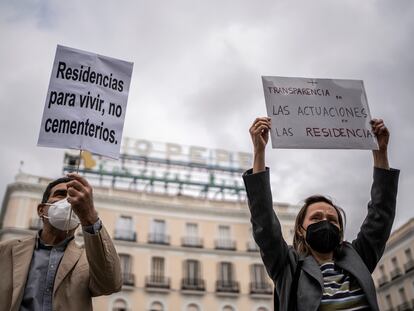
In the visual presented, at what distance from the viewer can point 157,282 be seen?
31094 millimetres

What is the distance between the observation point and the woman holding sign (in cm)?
322

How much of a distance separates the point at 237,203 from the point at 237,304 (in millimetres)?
7888

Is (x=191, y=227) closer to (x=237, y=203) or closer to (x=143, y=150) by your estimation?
(x=237, y=203)

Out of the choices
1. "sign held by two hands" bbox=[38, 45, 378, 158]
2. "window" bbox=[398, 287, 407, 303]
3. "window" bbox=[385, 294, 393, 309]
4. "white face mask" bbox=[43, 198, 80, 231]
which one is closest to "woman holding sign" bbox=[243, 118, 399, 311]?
"sign held by two hands" bbox=[38, 45, 378, 158]

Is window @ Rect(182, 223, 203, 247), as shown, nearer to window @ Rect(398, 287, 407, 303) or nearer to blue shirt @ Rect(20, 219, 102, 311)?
window @ Rect(398, 287, 407, 303)

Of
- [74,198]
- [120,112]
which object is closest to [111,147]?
[120,112]

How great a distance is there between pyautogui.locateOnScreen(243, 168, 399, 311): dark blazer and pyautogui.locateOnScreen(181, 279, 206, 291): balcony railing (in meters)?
28.7

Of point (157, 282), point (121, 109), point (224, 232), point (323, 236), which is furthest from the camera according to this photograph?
point (224, 232)

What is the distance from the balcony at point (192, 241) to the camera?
33219mm

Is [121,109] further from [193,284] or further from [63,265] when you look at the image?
[193,284]

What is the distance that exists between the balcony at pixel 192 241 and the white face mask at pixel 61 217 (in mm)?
30058

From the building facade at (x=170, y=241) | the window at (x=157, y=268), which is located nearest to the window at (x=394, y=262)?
the building facade at (x=170, y=241)

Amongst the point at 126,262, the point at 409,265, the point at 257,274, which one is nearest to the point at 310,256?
the point at 126,262

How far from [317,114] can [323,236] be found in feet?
4.50
